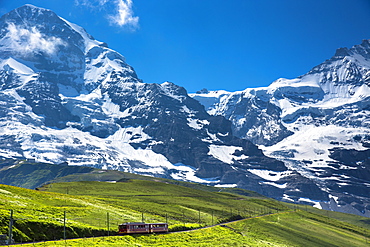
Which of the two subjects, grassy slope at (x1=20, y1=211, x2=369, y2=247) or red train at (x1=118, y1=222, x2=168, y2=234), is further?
red train at (x1=118, y1=222, x2=168, y2=234)

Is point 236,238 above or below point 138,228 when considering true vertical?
below

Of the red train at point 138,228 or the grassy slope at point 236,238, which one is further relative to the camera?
the red train at point 138,228

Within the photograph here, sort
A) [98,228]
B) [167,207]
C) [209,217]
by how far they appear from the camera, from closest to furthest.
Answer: [98,228], [209,217], [167,207]

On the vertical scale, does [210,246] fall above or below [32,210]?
below

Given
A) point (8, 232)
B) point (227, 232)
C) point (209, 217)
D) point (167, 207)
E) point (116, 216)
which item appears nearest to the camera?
point (8, 232)

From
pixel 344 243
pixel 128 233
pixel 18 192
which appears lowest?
pixel 344 243

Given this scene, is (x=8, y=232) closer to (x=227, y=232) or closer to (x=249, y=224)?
(x=227, y=232)

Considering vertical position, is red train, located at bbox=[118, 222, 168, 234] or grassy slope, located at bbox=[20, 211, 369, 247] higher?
red train, located at bbox=[118, 222, 168, 234]

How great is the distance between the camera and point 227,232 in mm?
146125

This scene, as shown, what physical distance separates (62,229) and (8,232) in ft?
45.4

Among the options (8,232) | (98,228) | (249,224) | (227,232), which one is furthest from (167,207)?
(8,232)

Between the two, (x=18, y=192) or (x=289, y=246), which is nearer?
(x=18, y=192)

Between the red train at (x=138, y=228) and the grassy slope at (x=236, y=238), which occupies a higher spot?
the red train at (x=138, y=228)

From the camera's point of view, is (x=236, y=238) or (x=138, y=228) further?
(x=236, y=238)
